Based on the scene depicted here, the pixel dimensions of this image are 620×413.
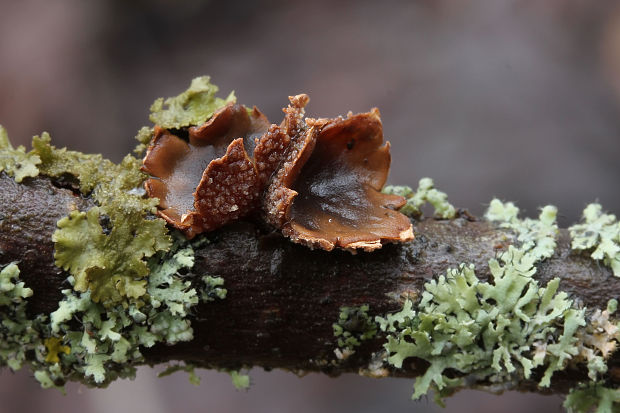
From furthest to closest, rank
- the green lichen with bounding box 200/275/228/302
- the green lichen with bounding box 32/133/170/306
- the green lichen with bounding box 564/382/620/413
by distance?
the green lichen with bounding box 564/382/620/413
the green lichen with bounding box 200/275/228/302
the green lichen with bounding box 32/133/170/306

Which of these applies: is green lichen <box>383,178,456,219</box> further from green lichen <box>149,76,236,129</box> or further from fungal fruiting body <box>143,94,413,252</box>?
green lichen <box>149,76,236,129</box>

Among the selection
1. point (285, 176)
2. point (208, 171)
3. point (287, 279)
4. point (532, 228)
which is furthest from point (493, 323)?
point (208, 171)

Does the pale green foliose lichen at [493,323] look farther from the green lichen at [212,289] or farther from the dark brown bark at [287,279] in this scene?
the green lichen at [212,289]

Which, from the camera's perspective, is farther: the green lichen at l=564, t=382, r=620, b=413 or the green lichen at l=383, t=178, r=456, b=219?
the green lichen at l=383, t=178, r=456, b=219

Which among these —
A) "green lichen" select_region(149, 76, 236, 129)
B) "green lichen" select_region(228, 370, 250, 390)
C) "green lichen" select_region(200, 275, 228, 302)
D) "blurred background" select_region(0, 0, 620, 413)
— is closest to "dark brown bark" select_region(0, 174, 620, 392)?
"green lichen" select_region(200, 275, 228, 302)

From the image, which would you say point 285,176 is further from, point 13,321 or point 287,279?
point 13,321

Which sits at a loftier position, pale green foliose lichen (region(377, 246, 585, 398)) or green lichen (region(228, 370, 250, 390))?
pale green foliose lichen (region(377, 246, 585, 398))

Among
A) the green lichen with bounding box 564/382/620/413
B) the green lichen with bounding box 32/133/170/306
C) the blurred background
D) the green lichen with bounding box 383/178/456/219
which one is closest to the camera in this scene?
the green lichen with bounding box 32/133/170/306

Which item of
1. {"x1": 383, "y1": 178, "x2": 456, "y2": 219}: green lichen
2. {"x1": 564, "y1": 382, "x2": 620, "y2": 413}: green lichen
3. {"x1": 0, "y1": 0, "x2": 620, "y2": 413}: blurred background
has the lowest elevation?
{"x1": 564, "y1": 382, "x2": 620, "y2": 413}: green lichen

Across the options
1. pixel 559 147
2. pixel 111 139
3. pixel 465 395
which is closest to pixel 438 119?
pixel 559 147

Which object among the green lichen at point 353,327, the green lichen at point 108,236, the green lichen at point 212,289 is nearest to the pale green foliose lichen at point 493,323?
the green lichen at point 353,327
